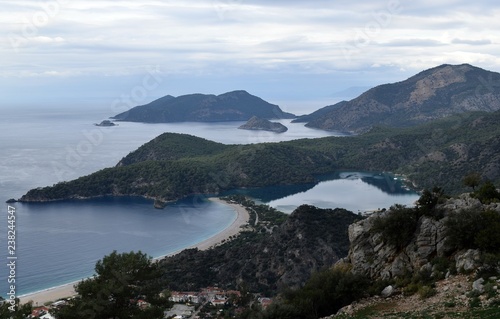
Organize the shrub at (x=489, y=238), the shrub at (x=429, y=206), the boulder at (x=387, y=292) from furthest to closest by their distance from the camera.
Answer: the shrub at (x=429, y=206) < the boulder at (x=387, y=292) < the shrub at (x=489, y=238)

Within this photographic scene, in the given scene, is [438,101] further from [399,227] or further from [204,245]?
[399,227]

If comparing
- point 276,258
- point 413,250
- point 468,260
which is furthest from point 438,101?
point 468,260

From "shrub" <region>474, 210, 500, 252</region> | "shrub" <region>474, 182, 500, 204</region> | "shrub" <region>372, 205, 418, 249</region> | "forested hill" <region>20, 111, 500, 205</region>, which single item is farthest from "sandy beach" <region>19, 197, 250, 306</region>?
"shrub" <region>474, 210, 500, 252</region>

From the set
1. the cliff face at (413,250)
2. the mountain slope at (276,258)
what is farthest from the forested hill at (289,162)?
the cliff face at (413,250)

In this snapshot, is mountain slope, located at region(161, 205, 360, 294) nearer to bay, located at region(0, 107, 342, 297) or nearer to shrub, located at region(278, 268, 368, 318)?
bay, located at region(0, 107, 342, 297)

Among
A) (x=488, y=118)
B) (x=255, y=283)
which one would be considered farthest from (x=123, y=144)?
(x=255, y=283)

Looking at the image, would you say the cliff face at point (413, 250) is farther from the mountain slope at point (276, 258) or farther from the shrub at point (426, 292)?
the mountain slope at point (276, 258)
